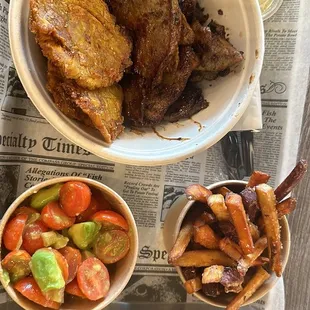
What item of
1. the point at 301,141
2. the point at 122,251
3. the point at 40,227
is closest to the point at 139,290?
the point at 122,251

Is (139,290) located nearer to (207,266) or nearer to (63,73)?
(207,266)

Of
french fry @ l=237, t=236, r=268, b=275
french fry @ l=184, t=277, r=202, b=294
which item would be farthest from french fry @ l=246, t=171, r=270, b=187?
french fry @ l=184, t=277, r=202, b=294

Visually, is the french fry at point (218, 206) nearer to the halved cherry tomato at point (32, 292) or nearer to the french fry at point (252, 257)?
the french fry at point (252, 257)

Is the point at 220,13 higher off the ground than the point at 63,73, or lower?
higher

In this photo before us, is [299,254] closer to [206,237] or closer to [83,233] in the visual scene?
[206,237]

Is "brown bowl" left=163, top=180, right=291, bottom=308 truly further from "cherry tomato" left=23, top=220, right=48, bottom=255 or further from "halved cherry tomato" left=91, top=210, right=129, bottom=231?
"cherry tomato" left=23, top=220, right=48, bottom=255

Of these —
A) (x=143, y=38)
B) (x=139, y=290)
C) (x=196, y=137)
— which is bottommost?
(x=139, y=290)

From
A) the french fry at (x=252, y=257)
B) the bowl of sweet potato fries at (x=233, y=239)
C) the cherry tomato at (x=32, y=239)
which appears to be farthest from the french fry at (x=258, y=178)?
the cherry tomato at (x=32, y=239)
